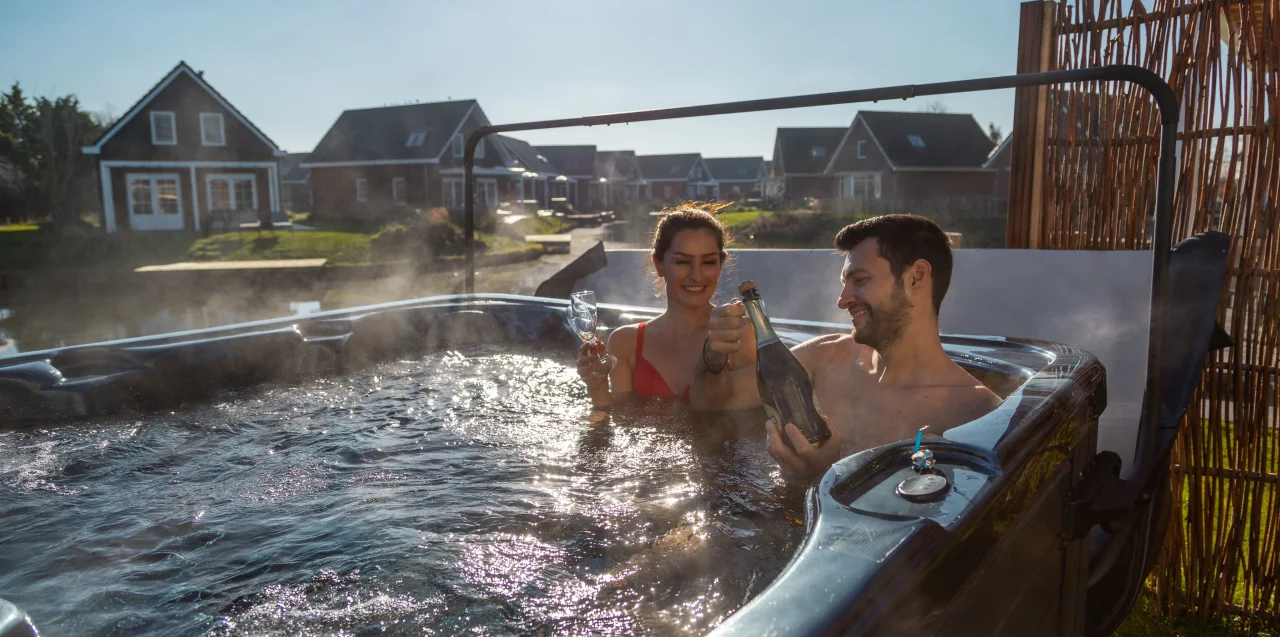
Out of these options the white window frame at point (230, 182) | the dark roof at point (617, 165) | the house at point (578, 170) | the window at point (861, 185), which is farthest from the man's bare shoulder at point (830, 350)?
the dark roof at point (617, 165)

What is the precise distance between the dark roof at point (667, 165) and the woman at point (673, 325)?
1672 inches

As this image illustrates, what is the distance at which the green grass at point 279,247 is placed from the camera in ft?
45.6

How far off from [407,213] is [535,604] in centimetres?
2217

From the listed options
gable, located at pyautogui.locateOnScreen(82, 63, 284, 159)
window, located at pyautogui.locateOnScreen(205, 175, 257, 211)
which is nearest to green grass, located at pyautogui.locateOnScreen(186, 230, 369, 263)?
window, located at pyautogui.locateOnScreen(205, 175, 257, 211)

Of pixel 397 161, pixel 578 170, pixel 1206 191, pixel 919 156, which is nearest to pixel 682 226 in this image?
pixel 1206 191

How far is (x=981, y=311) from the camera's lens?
385 centimetres

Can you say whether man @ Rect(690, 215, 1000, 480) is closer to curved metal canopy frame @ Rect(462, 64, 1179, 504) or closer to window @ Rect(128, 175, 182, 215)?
curved metal canopy frame @ Rect(462, 64, 1179, 504)

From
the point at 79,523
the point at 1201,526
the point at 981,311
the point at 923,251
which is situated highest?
the point at 923,251

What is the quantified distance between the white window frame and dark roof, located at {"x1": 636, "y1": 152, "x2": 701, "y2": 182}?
85.9ft

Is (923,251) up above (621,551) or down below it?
above

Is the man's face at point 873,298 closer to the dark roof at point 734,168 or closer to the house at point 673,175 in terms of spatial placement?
the house at point 673,175

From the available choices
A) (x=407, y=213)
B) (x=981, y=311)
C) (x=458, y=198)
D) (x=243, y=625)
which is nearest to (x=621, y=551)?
(x=243, y=625)

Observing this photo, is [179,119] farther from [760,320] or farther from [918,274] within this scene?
[918,274]

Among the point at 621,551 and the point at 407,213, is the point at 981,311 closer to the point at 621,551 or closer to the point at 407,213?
the point at 621,551
